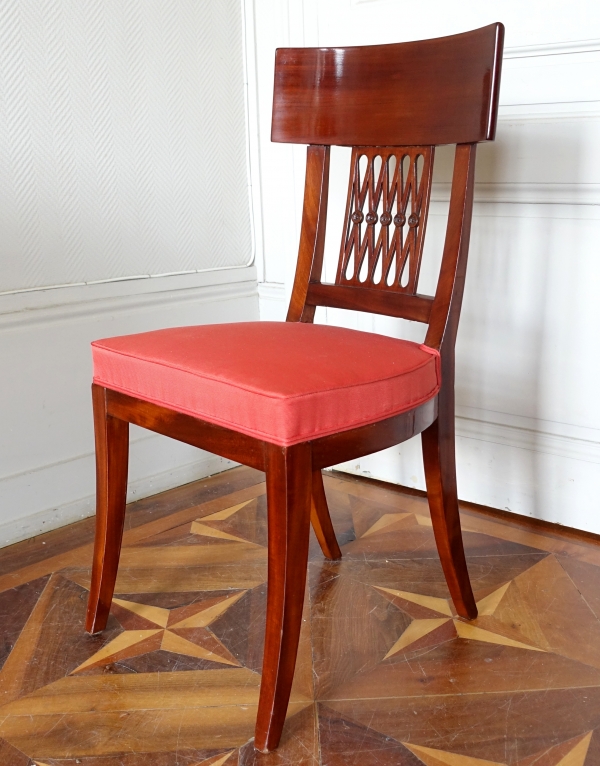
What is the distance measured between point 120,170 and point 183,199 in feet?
0.63

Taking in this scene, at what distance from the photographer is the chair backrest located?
1.22 meters

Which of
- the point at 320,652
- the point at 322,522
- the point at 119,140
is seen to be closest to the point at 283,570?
the point at 320,652

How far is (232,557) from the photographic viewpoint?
1.61 meters

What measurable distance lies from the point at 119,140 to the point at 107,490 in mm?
888

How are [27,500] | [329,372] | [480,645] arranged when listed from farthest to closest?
[27,500] < [480,645] < [329,372]

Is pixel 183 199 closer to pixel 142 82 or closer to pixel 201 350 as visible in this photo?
pixel 142 82

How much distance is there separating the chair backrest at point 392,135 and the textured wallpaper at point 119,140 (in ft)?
1.59

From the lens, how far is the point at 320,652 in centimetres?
129

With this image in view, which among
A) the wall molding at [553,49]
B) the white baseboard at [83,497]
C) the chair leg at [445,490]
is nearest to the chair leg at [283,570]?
the chair leg at [445,490]

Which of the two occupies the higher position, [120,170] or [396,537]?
[120,170]

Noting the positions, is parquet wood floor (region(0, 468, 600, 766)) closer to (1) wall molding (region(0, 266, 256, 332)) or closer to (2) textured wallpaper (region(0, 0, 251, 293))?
(1) wall molding (region(0, 266, 256, 332))

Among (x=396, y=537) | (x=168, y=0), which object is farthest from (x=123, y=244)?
(x=396, y=537)

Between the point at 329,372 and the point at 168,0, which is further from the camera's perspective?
the point at 168,0

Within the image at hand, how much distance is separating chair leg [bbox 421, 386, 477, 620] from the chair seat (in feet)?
0.28
